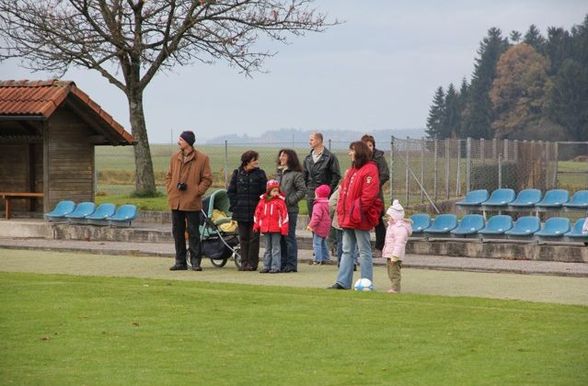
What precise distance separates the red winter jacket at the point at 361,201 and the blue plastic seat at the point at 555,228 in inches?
317

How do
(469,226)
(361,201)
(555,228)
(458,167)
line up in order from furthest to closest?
1. (458,167)
2. (469,226)
3. (555,228)
4. (361,201)

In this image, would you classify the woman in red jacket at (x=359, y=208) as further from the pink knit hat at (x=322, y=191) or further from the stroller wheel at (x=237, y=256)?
the pink knit hat at (x=322, y=191)

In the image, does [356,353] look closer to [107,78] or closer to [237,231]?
[237,231]

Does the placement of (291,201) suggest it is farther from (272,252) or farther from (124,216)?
(124,216)

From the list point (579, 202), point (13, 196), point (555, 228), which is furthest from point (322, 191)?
point (13, 196)

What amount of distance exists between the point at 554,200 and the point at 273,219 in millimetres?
11537

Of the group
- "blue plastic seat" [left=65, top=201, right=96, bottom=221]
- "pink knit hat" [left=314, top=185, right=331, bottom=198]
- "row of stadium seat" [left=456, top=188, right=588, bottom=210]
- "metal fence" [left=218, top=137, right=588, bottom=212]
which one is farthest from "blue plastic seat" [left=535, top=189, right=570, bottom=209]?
"blue plastic seat" [left=65, top=201, right=96, bottom=221]

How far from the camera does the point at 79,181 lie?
32.7 m

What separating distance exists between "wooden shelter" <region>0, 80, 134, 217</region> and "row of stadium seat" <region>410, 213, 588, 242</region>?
8228 mm

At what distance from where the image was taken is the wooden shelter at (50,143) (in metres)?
31.4

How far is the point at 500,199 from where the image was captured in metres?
32.2

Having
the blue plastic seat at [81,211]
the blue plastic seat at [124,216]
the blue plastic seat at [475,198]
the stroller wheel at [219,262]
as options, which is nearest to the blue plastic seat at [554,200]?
the blue plastic seat at [475,198]

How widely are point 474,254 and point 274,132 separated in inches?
5986

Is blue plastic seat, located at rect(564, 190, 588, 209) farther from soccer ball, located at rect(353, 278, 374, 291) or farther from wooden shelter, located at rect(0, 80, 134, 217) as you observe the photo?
soccer ball, located at rect(353, 278, 374, 291)
